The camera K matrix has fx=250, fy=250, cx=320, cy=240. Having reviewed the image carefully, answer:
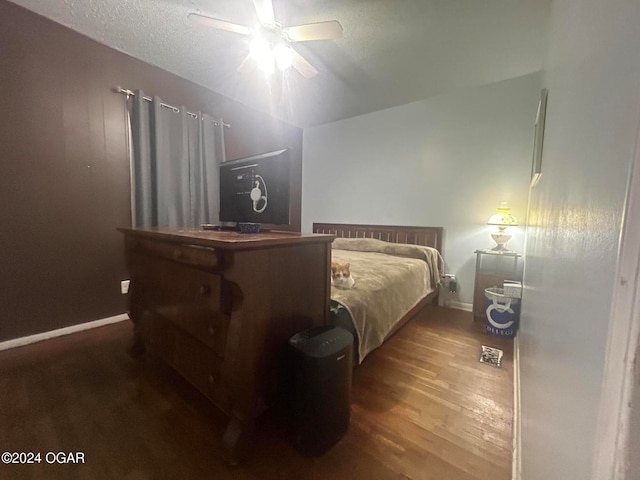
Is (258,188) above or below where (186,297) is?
above

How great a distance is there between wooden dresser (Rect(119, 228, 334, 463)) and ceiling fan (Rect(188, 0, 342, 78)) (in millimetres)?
1439

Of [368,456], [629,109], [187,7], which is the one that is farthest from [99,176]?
[629,109]

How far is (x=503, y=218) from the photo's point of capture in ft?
8.30

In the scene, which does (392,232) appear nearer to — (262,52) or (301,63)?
(301,63)

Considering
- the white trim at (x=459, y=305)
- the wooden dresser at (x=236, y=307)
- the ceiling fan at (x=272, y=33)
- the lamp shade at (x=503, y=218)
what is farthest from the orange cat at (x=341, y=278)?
the white trim at (x=459, y=305)

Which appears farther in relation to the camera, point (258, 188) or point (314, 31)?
point (314, 31)

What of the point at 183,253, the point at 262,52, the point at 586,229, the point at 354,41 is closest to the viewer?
the point at 586,229

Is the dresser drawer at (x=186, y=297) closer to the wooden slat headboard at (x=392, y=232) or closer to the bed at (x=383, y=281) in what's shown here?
the bed at (x=383, y=281)

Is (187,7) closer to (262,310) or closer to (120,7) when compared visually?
(120,7)

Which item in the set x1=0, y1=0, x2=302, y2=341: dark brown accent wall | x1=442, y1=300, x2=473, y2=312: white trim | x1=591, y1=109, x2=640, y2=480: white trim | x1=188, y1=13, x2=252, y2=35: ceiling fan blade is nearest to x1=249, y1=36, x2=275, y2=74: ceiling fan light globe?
x1=188, y1=13, x2=252, y2=35: ceiling fan blade

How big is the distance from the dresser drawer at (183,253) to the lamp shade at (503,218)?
2735 mm

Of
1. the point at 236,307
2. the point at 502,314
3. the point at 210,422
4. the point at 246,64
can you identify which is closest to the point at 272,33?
the point at 246,64

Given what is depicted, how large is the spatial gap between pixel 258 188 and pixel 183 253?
520mm

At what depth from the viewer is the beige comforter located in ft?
5.04
